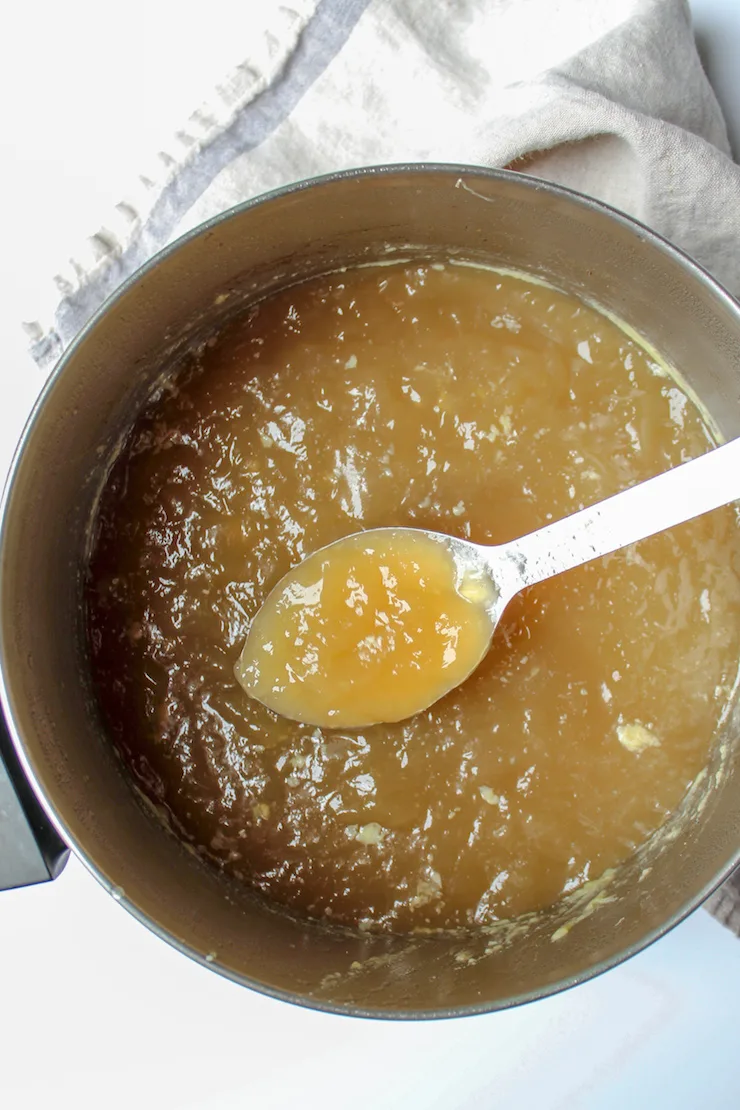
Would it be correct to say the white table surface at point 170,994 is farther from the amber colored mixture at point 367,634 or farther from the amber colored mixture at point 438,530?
the amber colored mixture at point 367,634

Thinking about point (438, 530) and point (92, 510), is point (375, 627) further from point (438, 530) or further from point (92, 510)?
point (92, 510)

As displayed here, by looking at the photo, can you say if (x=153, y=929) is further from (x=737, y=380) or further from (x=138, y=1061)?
(x=737, y=380)

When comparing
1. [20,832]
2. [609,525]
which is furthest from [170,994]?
[609,525]

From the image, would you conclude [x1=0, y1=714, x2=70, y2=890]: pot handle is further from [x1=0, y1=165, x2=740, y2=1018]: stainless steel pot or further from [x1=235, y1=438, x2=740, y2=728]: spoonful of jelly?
[x1=235, y1=438, x2=740, y2=728]: spoonful of jelly

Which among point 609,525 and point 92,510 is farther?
point 92,510

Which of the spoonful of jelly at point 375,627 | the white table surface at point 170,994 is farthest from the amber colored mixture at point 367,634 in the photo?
the white table surface at point 170,994

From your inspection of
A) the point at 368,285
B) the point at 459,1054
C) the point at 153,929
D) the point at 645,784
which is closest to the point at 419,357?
the point at 368,285
